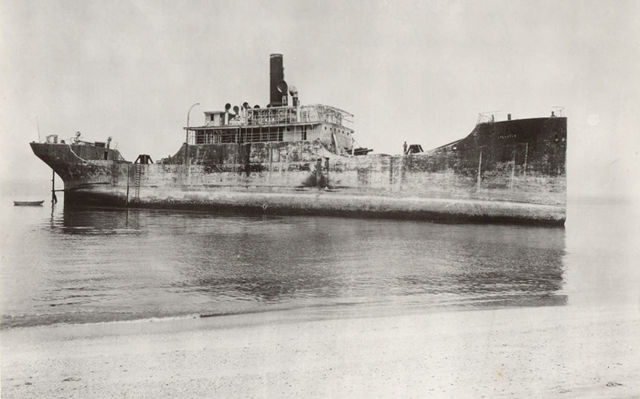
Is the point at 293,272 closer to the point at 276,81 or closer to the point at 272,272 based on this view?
the point at 272,272

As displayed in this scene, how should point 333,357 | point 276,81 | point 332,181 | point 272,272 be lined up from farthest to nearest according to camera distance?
point 276,81, point 332,181, point 272,272, point 333,357

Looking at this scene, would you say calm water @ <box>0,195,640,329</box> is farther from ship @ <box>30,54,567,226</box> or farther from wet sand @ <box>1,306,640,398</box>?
ship @ <box>30,54,567,226</box>

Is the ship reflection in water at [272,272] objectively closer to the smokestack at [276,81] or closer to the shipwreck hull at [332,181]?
the shipwreck hull at [332,181]

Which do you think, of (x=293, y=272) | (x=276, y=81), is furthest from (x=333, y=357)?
(x=276, y=81)

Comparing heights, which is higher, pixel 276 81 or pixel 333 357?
pixel 276 81

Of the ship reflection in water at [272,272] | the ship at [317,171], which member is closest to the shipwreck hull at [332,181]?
the ship at [317,171]

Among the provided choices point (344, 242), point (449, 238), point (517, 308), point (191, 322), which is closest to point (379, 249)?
point (344, 242)
